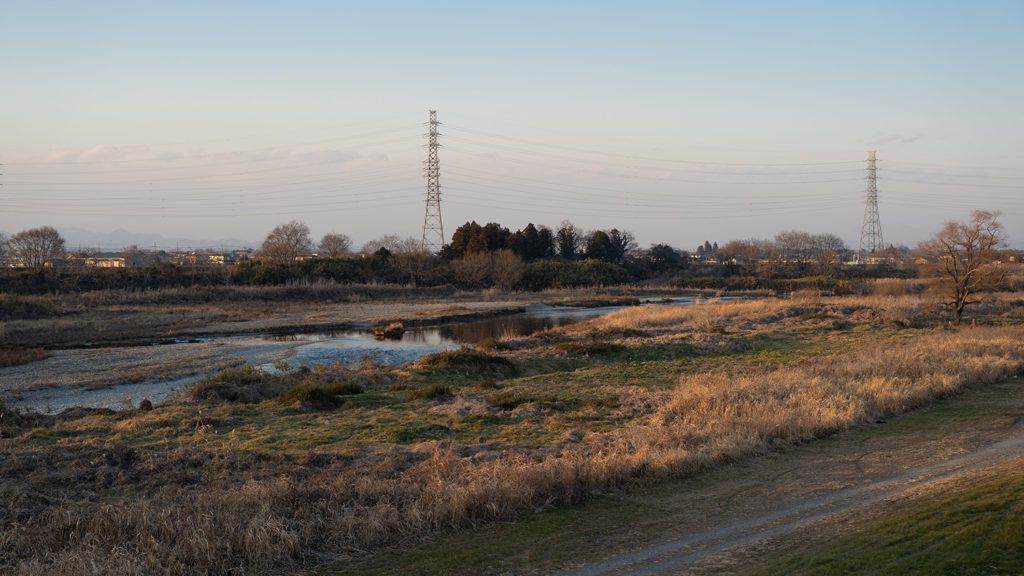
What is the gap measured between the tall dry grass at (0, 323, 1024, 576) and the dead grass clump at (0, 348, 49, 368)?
27021mm

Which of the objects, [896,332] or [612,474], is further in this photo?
[896,332]

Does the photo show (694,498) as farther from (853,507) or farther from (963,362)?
(963,362)

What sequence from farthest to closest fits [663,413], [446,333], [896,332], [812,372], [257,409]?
[446,333] → [896,332] → [812,372] → [257,409] → [663,413]

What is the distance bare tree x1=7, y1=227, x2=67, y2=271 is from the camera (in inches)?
2933

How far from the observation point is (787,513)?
8.58 meters

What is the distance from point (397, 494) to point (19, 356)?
3113cm

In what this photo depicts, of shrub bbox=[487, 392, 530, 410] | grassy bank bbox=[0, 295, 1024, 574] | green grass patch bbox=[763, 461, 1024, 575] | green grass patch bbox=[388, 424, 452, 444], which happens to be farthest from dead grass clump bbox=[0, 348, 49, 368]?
green grass patch bbox=[763, 461, 1024, 575]

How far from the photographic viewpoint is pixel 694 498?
30.9ft

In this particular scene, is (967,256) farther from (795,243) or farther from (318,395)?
(795,243)

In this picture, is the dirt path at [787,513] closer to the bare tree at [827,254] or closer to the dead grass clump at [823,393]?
the dead grass clump at [823,393]

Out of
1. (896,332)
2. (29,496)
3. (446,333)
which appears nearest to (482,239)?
(446,333)

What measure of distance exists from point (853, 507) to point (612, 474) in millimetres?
3331

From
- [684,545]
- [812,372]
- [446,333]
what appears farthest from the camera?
[446,333]

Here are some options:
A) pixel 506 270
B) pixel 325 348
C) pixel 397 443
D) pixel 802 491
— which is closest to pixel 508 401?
pixel 397 443
